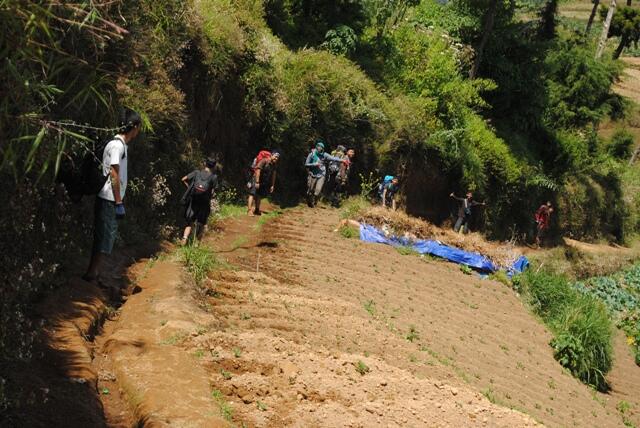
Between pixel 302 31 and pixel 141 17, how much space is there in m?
11.8

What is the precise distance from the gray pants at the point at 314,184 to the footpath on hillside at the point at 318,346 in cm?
241

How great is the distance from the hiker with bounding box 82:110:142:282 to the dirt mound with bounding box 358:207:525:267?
9224 mm

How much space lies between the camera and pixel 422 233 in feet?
53.1

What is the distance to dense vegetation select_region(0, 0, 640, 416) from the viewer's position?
169 inches

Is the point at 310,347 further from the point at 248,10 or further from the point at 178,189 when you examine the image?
the point at 248,10

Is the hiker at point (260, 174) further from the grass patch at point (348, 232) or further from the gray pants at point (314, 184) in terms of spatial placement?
the gray pants at point (314, 184)

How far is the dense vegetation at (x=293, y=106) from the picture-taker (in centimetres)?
430

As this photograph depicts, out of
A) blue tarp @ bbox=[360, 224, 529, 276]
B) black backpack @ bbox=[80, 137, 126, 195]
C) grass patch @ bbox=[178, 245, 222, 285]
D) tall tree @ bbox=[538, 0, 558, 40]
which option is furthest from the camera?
tall tree @ bbox=[538, 0, 558, 40]

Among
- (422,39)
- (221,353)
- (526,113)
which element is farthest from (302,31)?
(221,353)

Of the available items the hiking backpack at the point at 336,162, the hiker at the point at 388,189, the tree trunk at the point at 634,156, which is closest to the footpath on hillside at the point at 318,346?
the hiking backpack at the point at 336,162

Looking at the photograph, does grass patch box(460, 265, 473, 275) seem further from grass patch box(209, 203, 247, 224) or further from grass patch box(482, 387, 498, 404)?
grass patch box(482, 387, 498, 404)

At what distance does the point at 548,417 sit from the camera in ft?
28.7

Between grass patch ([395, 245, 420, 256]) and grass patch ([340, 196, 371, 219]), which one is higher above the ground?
grass patch ([340, 196, 371, 219])

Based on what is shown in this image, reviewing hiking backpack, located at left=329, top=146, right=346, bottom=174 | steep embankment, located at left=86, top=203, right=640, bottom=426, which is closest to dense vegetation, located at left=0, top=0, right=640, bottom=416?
hiking backpack, located at left=329, top=146, right=346, bottom=174
